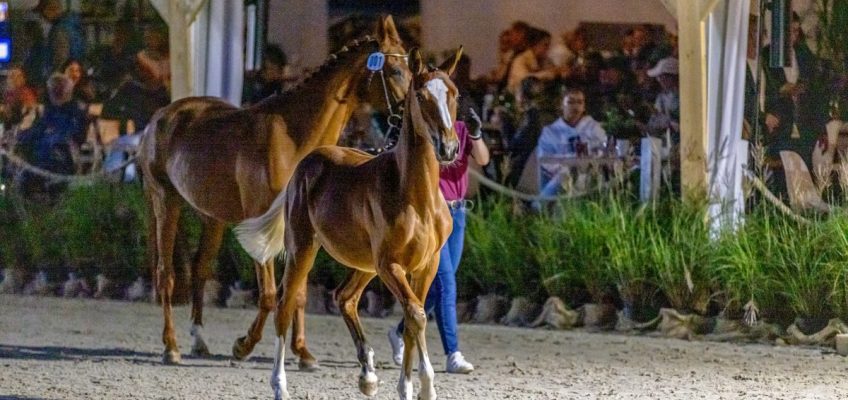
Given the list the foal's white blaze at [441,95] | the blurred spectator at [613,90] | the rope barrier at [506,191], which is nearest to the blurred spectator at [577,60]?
the blurred spectator at [613,90]

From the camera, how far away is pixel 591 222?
11.2m

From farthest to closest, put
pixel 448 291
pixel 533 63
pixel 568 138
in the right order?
pixel 533 63 < pixel 568 138 < pixel 448 291

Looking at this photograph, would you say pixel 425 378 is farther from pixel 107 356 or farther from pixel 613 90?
pixel 613 90

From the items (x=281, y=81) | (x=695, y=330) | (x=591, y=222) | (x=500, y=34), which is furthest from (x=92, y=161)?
(x=695, y=330)

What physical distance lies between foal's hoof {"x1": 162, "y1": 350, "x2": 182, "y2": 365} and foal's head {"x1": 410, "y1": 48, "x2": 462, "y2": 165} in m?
2.97

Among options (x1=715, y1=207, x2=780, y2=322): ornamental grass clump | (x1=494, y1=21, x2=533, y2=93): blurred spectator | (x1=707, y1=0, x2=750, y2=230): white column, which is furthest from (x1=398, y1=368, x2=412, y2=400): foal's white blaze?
(x1=494, y1=21, x2=533, y2=93): blurred spectator

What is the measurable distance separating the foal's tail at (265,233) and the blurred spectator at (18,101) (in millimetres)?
7857

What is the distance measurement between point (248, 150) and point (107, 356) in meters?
1.67

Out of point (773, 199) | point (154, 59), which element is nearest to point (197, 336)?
point (773, 199)

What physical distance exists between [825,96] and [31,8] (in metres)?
8.48

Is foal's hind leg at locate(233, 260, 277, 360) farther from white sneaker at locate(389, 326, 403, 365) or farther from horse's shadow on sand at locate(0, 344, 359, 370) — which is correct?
white sneaker at locate(389, 326, 403, 365)

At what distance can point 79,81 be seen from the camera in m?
15.9

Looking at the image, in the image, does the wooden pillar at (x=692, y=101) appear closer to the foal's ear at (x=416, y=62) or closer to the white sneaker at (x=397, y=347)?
the white sneaker at (x=397, y=347)

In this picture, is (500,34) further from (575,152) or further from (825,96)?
Answer: (825,96)
